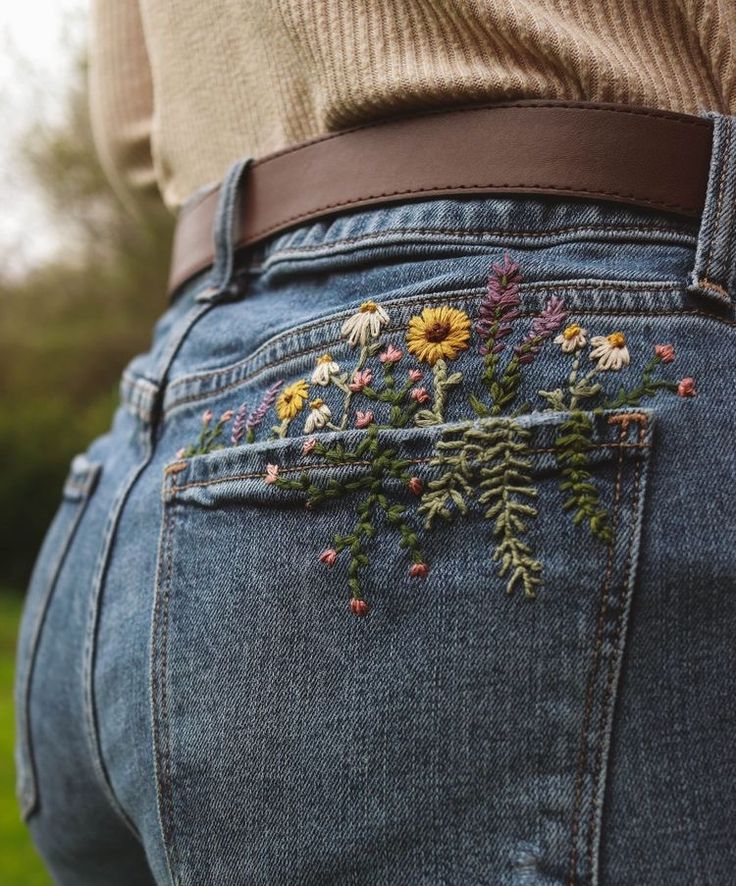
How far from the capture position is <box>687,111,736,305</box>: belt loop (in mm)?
686

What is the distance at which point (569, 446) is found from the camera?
25.5 inches

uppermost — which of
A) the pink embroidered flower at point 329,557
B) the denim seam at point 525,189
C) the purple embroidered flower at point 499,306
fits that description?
the denim seam at point 525,189

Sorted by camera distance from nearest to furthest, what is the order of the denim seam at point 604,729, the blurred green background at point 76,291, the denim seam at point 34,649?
the denim seam at point 604,729 < the denim seam at point 34,649 < the blurred green background at point 76,291

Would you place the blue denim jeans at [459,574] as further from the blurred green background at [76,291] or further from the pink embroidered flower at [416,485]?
the blurred green background at [76,291]

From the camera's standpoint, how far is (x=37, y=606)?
3.46ft

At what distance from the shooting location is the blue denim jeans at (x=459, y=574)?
624 millimetres

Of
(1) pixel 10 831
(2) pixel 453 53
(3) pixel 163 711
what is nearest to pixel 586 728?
(3) pixel 163 711

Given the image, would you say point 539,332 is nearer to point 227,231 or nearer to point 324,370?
point 324,370

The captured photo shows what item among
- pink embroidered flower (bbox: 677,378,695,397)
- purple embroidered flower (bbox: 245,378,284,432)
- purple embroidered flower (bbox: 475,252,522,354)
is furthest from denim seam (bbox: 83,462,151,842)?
pink embroidered flower (bbox: 677,378,695,397)

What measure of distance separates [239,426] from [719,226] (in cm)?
41

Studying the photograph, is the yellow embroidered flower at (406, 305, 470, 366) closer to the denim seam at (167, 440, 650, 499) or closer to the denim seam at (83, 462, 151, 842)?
the denim seam at (167, 440, 650, 499)

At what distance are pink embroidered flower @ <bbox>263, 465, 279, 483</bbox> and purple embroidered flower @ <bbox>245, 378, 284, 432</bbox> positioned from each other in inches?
2.1

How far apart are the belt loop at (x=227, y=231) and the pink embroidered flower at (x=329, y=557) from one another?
33cm

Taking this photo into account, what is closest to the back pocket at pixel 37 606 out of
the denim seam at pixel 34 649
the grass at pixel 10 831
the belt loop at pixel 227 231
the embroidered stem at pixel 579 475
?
the denim seam at pixel 34 649
